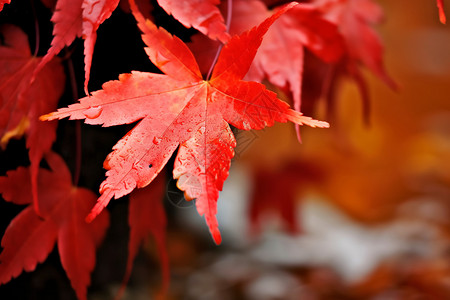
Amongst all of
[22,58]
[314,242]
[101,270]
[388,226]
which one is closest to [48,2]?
[22,58]

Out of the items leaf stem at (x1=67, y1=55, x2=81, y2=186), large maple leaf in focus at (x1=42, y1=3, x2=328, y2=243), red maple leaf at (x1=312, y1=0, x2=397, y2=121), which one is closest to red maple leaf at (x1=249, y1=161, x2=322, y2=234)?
red maple leaf at (x1=312, y1=0, x2=397, y2=121)

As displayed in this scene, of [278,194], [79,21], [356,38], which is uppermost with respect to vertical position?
[79,21]

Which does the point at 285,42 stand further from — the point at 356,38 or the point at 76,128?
the point at 76,128

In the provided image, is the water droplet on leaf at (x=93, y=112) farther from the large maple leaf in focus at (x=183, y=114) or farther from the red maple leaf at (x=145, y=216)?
the red maple leaf at (x=145, y=216)

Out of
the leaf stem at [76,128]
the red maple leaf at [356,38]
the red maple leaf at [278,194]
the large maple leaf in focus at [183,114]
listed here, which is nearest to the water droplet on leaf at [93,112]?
the large maple leaf in focus at [183,114]

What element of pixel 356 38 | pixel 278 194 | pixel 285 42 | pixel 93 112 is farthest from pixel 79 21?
pixel 278 194

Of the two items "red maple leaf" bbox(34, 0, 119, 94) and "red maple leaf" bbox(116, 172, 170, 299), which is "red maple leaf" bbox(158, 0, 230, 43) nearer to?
"red maple leaf" bbox(34, 0, 119, 94)
